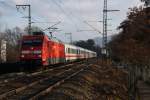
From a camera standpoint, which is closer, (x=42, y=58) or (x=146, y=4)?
(x=146, y=4)

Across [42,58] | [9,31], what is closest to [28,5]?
[42,58]

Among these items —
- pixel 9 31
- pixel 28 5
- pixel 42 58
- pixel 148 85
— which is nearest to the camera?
pixel 42 58

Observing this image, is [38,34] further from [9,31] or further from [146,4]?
[9,31]

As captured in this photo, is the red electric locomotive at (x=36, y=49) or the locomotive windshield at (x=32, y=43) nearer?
the red electric locomotive at (x=36, y=49)

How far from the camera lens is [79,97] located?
792 inches

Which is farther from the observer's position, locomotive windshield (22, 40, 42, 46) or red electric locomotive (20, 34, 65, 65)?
locomotive windshield (22, 40, 42, 46)

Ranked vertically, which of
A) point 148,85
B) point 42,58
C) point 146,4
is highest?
point 146,4

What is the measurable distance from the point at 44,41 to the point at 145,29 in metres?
15.4

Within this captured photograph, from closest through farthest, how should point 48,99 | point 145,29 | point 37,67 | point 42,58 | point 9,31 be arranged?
point 48,99
point 145,29
point 42,58
point 37,67
point 9,31

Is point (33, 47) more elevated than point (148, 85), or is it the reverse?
point (33, 47)

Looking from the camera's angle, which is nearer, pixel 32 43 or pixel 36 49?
pixel 36 49

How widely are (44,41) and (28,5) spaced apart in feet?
73.3

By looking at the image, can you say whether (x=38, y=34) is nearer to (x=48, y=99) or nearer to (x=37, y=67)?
(x=37, y=67)

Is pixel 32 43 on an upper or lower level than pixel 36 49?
upper
